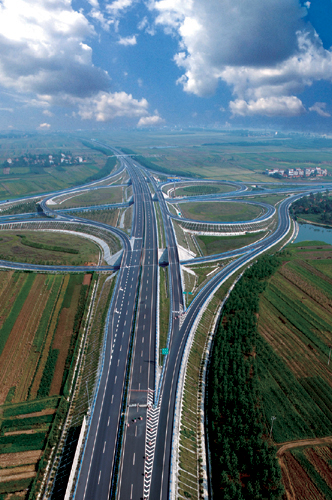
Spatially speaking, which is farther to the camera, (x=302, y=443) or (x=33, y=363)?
(x=33, y=363)

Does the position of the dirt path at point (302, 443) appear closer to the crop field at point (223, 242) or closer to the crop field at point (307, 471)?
the crop field at point (307, 471)

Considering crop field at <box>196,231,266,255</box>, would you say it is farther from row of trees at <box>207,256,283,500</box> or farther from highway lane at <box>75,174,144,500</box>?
row of trees at <box>207,256,283,500</box>

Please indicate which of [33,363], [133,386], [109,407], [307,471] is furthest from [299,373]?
[33,363]

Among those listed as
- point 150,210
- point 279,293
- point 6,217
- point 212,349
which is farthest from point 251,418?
point 6,217

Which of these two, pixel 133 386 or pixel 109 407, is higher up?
pixel 133 386

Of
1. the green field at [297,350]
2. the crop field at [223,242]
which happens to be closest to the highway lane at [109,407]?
the green field at [297,350]

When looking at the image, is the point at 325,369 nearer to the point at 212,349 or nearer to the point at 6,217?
the point at 212,349

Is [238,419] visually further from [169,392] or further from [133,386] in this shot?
[133,386]
